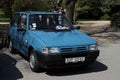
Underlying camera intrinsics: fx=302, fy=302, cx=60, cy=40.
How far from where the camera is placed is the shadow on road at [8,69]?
7.88 m

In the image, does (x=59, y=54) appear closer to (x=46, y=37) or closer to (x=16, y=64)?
(x=46, y=37)

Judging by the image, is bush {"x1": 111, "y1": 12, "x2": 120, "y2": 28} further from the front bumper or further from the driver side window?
the front bumper

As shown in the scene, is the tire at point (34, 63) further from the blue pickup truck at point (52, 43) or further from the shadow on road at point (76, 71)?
the shadow on road at point (76, 71)

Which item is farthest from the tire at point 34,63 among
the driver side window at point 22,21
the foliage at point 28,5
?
the foliage at point 28,5

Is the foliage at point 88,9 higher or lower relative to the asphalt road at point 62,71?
higher

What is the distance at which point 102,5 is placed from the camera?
3200cm

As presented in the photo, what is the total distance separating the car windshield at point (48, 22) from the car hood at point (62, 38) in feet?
1.26

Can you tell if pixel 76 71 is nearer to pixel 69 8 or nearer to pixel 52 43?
pixel 52 43

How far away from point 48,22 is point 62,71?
1.66 metres

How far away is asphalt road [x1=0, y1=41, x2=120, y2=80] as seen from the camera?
781cm

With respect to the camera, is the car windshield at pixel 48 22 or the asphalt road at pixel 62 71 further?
the car windshield at pixel 48 22

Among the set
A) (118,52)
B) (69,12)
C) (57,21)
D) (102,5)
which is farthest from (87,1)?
(57,21)

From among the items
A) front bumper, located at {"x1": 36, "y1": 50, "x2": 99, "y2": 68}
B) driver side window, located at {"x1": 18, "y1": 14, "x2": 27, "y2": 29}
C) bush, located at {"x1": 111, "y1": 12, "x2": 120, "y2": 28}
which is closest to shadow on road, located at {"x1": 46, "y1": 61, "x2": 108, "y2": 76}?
front bumper, located at {"x1": 36, "y1": 50, "x2": 99, "y2": 68}

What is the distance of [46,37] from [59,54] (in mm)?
750
